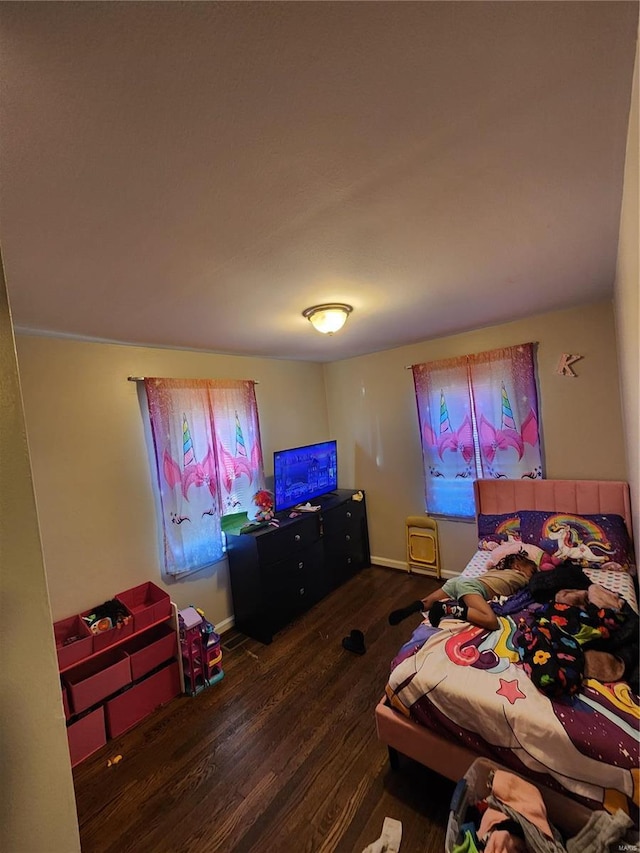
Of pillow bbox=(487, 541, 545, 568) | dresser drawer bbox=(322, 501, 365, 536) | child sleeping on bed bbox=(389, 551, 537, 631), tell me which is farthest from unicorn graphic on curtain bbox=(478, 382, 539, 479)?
dresser drawer bbox=(322, 501, 365, 536)

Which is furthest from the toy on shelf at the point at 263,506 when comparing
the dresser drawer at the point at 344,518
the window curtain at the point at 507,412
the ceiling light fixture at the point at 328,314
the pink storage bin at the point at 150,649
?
the window curtain at the point at 507,412

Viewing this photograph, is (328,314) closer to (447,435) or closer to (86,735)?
(447,435)

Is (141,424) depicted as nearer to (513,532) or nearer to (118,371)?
(118,371)

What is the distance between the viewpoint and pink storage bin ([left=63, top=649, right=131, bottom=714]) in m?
1.91

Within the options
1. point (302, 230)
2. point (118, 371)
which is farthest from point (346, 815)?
point (118, 371)

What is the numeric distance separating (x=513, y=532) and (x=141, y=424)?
121 inches

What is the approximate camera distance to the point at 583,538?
2531mm

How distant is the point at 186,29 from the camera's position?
0.60 m

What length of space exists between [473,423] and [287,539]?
2016mm

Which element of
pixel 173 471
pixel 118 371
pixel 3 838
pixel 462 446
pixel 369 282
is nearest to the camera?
pixel 3 838

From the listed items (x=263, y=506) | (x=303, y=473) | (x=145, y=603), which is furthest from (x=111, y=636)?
(x=303, y=473)

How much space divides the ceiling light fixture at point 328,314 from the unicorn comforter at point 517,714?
185 cm

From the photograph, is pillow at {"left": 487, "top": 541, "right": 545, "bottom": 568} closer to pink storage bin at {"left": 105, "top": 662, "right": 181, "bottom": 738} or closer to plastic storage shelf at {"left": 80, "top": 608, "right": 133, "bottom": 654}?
pink storage bin at {"left": 105, "top": 662, "right": 181, "bottom": 738}

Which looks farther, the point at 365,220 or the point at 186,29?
the point at 365,220
